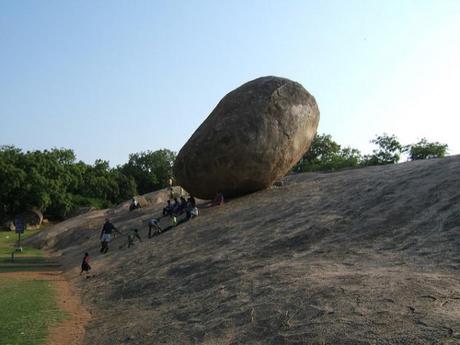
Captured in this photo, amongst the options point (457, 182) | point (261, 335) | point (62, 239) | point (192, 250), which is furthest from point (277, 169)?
point (62, 239)

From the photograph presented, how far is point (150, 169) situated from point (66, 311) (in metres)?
75.9

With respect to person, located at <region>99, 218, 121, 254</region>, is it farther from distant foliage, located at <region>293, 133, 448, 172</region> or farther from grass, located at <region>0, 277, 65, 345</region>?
distant foliage, located at <region>293, 133, 448, 172</region>

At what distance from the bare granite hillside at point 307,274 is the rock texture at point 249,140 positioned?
2.95 m

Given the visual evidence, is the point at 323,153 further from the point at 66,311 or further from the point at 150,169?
the point at 66,311

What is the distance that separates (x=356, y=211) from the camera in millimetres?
13570

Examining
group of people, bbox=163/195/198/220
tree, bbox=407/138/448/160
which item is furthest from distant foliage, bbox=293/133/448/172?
group of people, bbox=163/195/198/220

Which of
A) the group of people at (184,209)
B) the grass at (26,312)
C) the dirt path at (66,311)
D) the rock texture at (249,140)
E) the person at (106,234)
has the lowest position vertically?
the dirt path at (66,311)

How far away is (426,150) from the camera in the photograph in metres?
51.4

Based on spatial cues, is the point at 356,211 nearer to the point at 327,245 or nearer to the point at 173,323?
the point at 327,245

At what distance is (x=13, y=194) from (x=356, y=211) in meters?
48.3

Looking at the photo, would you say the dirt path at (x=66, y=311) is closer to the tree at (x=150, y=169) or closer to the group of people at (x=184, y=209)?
the group of people at (x=184, y=209)

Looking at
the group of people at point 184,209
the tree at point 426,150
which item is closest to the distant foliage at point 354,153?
the tree at point 426,150

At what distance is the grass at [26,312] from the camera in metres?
9.51

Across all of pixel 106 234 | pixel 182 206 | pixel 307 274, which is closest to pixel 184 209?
pixel 182 206
